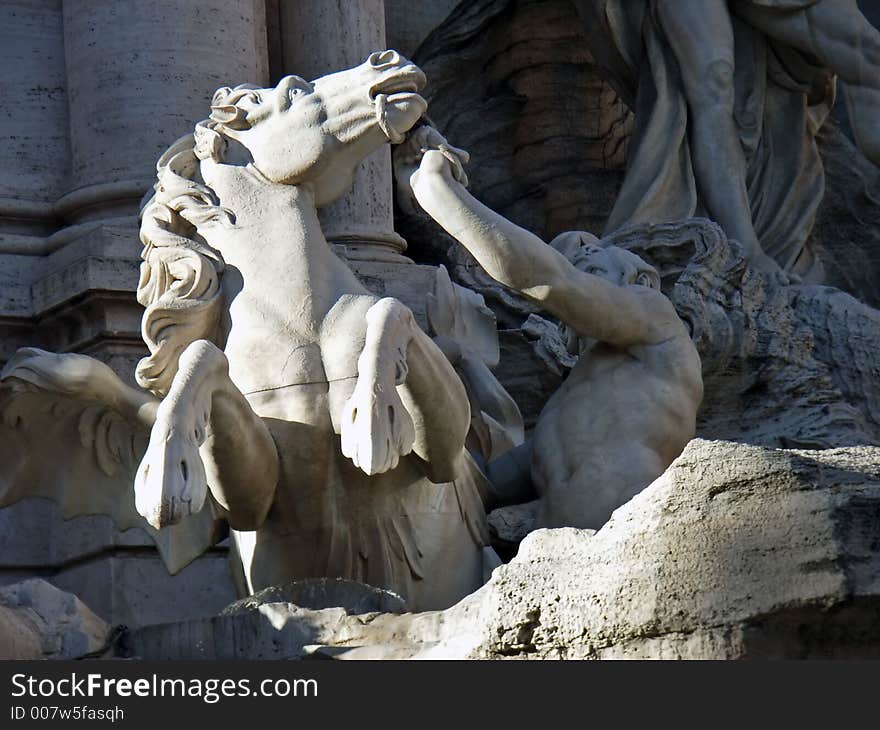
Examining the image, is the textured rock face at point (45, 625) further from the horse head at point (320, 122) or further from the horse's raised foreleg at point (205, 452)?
the horse head at point (320, 122)

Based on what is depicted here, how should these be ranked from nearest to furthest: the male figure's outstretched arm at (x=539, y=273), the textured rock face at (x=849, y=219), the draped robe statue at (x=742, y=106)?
the male figure's outstretched arm at (x=539, y=273) → the draped robe statue at (x=742, y=106) → the textured rock face at (x=849, y=219)

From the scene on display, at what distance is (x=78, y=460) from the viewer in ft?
20.4

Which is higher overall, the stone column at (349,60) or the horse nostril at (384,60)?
the stone column at (349,60)

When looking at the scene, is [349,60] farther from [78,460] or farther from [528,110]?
[78,460]

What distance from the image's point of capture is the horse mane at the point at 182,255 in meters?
5.85

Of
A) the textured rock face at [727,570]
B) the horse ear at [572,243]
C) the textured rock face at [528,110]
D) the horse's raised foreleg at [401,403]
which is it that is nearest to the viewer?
the textured rock face at [727,570]

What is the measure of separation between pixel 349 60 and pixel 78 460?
9.50 ft

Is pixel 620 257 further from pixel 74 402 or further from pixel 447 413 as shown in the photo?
pixel 74 402

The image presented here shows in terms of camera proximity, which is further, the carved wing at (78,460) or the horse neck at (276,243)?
the carved wing at (78,460)

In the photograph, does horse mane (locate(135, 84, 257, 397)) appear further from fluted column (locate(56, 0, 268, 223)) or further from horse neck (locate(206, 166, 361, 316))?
fluted column (locate(56, 0, 268, 223))

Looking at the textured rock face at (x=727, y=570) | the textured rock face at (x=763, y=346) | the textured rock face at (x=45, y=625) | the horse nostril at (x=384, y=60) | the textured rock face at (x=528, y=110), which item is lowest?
the textured rock face at (x=727, y=570)

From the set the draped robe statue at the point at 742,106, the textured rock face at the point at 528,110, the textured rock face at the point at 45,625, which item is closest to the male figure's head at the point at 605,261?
the textured rock face at the point at 45,625

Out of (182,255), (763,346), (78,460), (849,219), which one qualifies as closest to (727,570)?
(182,255)

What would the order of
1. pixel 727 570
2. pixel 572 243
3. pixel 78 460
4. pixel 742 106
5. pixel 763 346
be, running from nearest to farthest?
1. pixel 727 570
2. pixel 78 460
3. pixel 572 243
4. pixel 763 346
5. pixel 742 106
